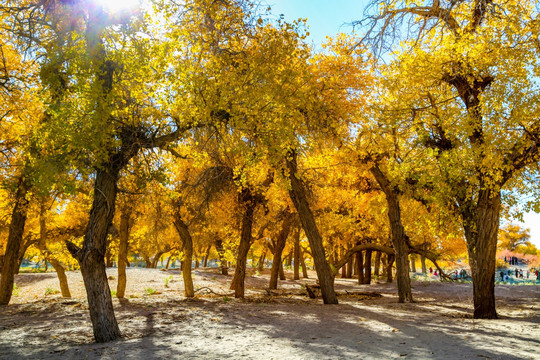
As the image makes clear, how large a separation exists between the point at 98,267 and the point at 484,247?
28.0ft

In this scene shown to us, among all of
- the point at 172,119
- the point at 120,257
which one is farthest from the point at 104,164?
the point at 120,257

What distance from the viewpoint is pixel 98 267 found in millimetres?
6699

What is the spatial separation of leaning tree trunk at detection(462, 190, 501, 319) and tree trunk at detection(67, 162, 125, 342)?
8.20 m

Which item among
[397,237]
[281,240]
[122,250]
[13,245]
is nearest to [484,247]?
[397,237]

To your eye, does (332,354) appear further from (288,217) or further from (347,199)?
(347,199)

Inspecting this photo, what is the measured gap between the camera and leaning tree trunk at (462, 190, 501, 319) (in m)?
9.23

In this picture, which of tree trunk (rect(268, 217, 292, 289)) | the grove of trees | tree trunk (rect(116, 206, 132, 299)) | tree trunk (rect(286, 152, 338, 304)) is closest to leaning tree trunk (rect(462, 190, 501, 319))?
the grove of trees

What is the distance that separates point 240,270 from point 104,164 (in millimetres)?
8166

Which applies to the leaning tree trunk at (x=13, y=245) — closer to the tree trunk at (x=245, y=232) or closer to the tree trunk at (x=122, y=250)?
the tree trunk at (x=122, y=250)

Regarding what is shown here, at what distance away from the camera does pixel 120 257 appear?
42.9 ft

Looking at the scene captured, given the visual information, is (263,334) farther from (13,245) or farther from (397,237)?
(13,245)

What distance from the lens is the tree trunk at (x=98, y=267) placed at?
6613mm

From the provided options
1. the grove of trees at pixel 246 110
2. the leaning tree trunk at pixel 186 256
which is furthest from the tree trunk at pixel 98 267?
the leaning tree trunk at pixel 186 256

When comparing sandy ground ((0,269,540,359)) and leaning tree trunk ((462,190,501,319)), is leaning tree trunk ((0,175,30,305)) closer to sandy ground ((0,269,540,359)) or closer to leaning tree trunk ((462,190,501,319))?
sandy ground ((0,269,540,359))
